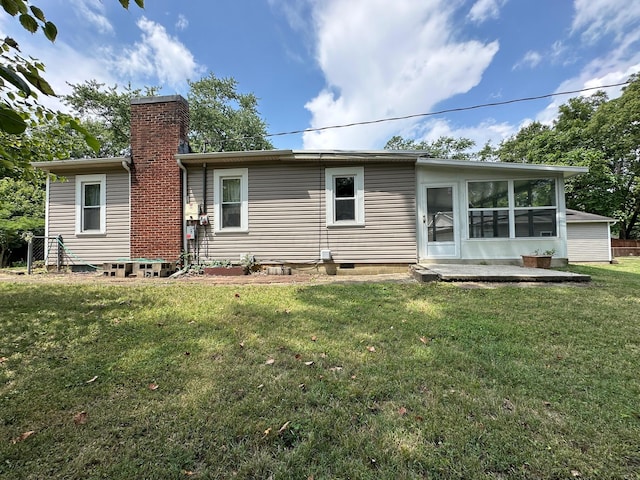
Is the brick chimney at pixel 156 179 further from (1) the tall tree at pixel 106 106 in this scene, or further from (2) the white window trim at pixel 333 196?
(1) the tall tree at pixel 106 106

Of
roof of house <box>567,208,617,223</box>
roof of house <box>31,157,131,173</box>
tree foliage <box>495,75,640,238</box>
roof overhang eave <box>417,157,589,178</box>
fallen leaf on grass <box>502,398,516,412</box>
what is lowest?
fallen leaf on grass <box>502,398,516,412</box>

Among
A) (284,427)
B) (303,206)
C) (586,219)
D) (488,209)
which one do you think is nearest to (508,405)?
(284,427)

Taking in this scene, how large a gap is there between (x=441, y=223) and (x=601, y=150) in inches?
965

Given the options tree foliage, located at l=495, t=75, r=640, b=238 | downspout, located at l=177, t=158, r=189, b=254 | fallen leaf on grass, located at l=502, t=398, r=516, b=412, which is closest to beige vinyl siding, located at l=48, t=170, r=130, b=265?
downspout, located at l=177, t=158, r=189, b=254

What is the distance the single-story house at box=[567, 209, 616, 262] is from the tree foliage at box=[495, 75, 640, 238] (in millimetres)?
7927

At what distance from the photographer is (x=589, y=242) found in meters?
14.6

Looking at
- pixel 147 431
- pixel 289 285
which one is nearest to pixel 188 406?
pixel 147 431

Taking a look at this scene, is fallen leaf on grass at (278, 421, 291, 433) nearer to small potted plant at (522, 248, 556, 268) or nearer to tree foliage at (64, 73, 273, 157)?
small potted plant at (522, 248, 556, 268)

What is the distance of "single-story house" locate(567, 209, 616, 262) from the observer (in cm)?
1444

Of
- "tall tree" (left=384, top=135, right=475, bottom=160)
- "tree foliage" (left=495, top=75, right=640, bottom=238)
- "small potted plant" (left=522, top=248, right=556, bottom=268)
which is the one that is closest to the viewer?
"small potted plant" (left=522, top=248, right=556, bottom=268)

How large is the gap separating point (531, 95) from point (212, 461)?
12.5 meters

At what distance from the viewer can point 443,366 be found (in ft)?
7.90

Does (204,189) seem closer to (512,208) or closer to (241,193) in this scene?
(241,193)

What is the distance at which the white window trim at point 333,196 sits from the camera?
7.90 meters
